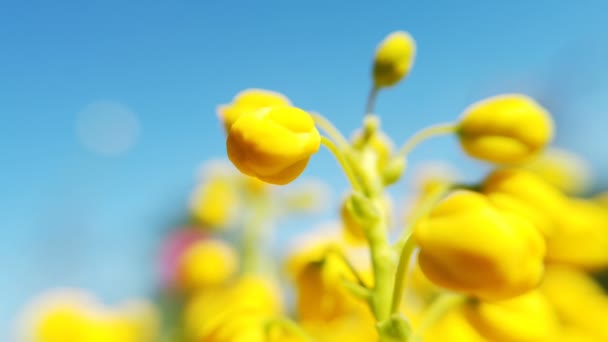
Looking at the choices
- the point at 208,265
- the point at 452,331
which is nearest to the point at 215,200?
the point at 208,265

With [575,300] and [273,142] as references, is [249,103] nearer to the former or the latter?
[273,142]

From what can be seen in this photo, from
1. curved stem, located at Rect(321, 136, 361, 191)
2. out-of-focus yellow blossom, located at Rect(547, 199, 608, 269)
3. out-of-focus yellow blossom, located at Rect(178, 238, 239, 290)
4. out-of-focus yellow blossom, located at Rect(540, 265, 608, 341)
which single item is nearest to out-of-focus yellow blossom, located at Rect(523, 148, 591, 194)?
out-of-focus yellow blossom, located at Rect(540, 265, 608, 341)

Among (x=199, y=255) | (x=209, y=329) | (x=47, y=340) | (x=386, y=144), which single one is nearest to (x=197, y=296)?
(x=199, y=255)

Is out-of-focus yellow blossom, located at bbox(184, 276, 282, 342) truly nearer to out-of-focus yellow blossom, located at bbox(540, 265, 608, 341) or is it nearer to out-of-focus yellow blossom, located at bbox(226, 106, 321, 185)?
out-of-focus yellow blossom, located at bbox(226, 106, 321, 185)

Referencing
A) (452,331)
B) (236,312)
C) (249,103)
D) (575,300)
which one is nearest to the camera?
Answer: (249,103)

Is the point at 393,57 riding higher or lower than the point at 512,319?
higher

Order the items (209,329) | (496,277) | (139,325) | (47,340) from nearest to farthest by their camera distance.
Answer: (496,277)
(209,329)
(47,340)
(139,325)

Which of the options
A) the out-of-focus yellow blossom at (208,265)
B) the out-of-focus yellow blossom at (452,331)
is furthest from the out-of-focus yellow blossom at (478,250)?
the out-of-focus yellow blossom at (208,265)

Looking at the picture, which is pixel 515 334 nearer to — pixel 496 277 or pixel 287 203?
pixel 496 277
